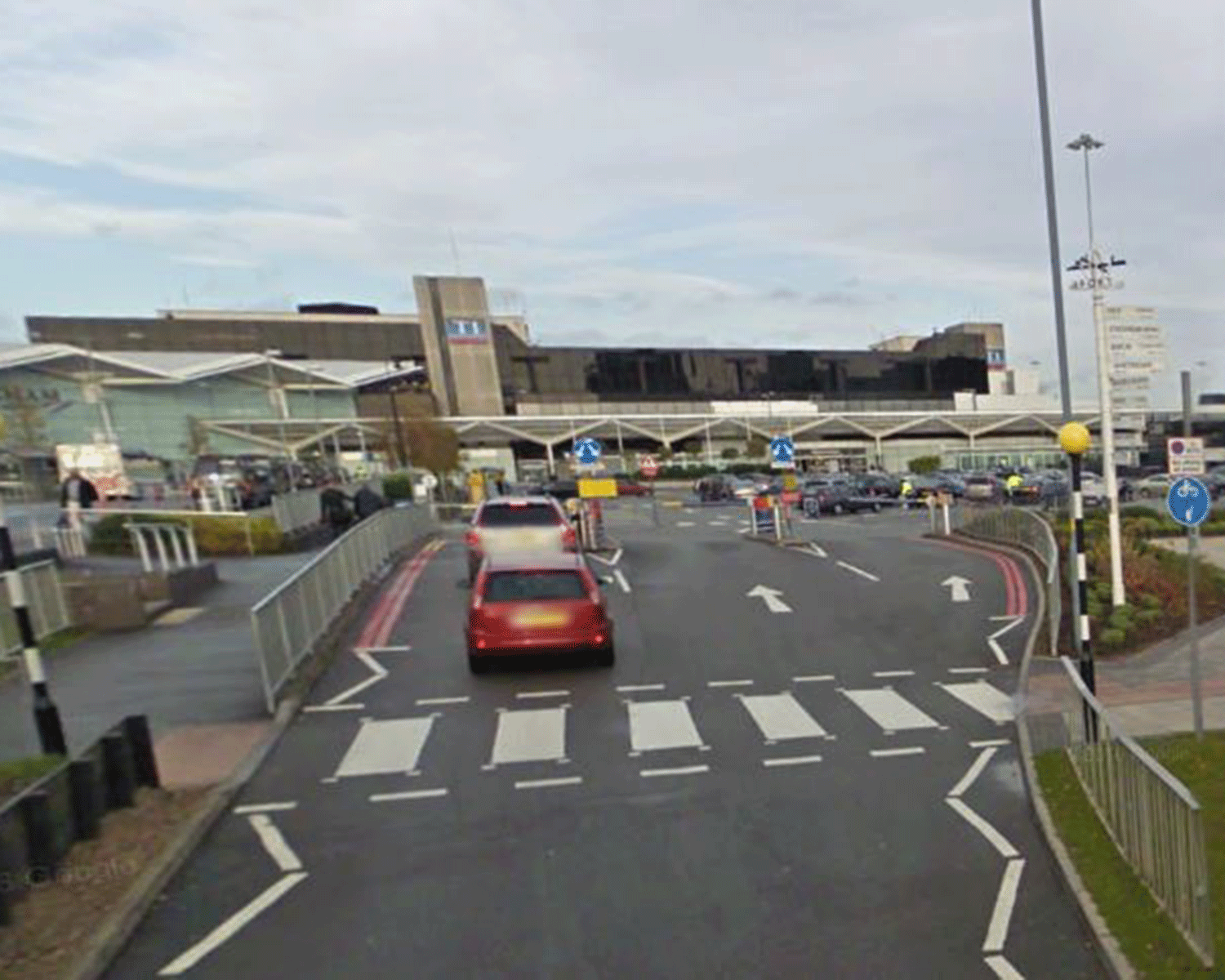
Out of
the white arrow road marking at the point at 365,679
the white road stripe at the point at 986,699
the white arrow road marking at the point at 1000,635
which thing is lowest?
the white arrow road marking at the point at 1000,635

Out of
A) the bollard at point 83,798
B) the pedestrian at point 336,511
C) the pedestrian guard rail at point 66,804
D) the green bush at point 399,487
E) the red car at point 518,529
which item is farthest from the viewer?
the green bush at point 399,487

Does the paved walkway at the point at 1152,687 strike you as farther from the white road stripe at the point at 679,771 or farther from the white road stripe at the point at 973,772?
the white road stripe at the point at 679,771

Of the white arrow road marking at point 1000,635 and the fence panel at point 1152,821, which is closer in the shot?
the fence panel at point 1152,821

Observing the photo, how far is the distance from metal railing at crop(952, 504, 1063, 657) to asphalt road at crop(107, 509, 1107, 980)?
1060 millimetres

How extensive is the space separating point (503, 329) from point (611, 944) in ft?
334

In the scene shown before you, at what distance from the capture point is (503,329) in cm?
10381

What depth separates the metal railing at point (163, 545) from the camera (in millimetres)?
17891

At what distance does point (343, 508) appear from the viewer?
2730 cm

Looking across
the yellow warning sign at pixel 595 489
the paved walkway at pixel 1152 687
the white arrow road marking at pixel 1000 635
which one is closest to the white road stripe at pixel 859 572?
the white arrow road marking at pixel 1000 635

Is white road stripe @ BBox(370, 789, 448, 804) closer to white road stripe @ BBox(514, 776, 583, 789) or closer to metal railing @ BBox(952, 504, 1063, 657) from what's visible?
white road stripe @ BBox(514, 776, 583, 789)

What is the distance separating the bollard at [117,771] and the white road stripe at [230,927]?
1865 millimetres

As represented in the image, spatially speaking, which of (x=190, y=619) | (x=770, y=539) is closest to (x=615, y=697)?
(x=190, y=619)

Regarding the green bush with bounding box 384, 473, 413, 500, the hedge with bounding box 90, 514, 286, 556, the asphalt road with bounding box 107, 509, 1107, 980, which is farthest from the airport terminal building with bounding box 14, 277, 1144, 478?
the asphalt road with bounding box 107, 509, 1107, 980

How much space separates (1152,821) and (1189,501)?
181 inches
